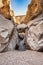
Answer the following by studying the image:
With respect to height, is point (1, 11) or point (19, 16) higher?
point (19, 16)

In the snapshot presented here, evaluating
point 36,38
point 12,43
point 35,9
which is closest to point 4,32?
point 12,43

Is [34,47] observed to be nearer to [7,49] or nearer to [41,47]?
[41,47]

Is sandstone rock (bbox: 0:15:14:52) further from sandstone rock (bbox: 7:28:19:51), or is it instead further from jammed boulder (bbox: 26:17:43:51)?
jammed boulder (bbox: 26:17:43:51)

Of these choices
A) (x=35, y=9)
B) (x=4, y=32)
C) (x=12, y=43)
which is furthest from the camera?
(x=35, y=9)

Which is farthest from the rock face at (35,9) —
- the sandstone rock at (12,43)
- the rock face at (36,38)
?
the sandstone rock at (12,43)

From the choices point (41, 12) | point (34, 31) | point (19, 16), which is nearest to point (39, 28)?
point (34, 31)

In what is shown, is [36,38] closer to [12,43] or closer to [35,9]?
[12,43]

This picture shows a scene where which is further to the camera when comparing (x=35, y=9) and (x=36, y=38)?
(x=35, y=9)

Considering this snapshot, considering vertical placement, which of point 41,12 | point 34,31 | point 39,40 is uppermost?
point 41,12

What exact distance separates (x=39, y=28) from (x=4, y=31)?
1001 mm

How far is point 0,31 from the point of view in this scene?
3.85 meters

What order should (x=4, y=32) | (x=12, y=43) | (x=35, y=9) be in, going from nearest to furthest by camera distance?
(x=4, y=32) < (x=12, y=43) < (x=35, y=9)

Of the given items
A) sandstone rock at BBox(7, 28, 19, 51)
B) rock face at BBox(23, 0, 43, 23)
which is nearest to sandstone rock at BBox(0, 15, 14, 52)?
sandstone rock at BBox(7, 28, 19, 51)

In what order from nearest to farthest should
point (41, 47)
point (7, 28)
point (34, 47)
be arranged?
point (41, 47)
point (34, 47)
point (7, 28)
